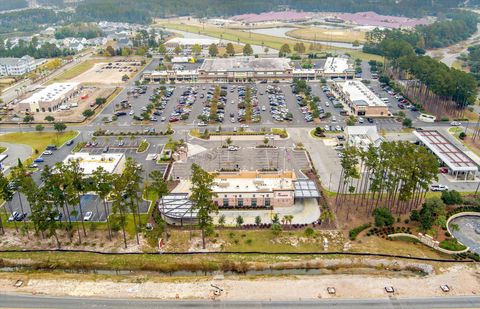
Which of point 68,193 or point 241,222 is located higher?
point 68,193

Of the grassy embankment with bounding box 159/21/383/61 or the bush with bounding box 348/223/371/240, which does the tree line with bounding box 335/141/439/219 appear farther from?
the grassy embankment with bounding box 159/21/383/61

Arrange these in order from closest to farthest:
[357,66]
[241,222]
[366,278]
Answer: [366,278] → [241,222] → [357,66]

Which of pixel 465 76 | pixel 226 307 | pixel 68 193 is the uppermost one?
pixel 465 76

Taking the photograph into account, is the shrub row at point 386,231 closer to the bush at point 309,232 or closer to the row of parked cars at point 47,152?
the bush at point 309,232

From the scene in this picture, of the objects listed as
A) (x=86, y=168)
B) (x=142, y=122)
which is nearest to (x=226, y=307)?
(x=86, y=168)

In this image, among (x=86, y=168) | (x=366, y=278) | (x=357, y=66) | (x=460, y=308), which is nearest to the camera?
(x=460, y=308)

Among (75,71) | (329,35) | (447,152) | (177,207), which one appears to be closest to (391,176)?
(447,152)

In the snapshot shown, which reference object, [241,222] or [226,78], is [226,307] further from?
[226,78]

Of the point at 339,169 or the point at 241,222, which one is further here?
the point at 339,169
